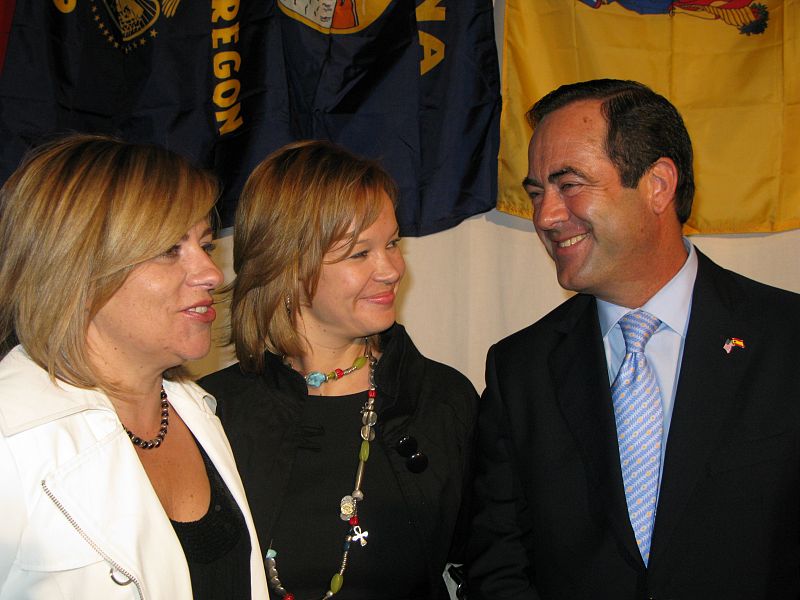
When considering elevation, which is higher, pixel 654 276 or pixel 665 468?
pixel 654 276

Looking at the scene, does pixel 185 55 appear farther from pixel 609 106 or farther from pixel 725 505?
pixel 725 505

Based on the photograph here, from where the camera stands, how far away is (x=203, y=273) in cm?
175

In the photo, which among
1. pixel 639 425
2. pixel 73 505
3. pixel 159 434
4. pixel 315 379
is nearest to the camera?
pixel 73 505

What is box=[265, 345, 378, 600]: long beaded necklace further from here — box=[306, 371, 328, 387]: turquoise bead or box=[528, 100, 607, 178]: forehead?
box=[528, 100, 607, 178]: forehead

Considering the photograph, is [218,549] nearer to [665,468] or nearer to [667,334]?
[665,468]

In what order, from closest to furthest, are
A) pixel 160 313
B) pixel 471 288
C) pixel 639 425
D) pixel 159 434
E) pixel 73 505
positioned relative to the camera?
pixel 73 505
pixel 160 313
pixel 159 434
pixel 639 425
pixel 471 288

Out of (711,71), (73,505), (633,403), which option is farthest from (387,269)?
(711,71)

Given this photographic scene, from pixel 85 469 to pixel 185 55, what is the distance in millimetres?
2049

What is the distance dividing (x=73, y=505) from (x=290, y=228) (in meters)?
0.90

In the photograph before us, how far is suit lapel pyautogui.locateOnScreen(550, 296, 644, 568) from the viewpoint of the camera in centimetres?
189

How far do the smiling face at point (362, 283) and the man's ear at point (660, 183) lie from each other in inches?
27.0

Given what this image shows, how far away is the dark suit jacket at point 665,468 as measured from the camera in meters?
1.82

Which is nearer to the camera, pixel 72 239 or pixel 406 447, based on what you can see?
pixel 72 239

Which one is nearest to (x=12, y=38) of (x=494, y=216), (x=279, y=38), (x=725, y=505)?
(x=279, y=38)
